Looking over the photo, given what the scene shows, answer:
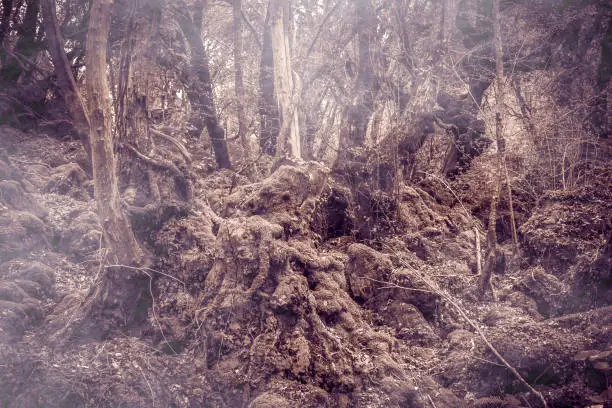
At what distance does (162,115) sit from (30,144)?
6.80 feet

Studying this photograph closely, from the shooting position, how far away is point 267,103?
841cm

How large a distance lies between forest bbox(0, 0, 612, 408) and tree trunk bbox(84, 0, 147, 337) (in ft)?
0.06

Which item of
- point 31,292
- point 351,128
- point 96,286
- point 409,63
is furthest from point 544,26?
point 31,292

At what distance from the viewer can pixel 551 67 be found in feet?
24.5

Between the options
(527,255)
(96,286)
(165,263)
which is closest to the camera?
(96,286)

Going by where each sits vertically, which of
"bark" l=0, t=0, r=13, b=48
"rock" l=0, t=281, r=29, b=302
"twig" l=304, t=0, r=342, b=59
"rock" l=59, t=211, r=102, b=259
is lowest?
"rock" l=0, t=281, r=29, b=302

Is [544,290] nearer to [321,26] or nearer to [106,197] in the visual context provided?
[106,197]

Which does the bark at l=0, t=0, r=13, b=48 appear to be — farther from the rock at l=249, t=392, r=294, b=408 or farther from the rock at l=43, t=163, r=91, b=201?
the rock at l=249, t=392, r=294, b=408

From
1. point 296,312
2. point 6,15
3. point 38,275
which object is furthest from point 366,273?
point 6,15

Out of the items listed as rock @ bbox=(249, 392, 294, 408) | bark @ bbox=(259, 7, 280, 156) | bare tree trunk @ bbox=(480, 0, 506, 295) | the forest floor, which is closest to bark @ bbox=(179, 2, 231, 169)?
bark @ bbox=(259, 7, 280, 156)

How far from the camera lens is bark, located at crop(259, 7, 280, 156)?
7.94 meters

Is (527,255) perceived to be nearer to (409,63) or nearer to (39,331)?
(409,63)

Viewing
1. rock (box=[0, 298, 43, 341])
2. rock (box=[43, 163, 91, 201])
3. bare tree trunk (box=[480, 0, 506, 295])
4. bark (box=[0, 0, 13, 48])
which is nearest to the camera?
rock (box=[0, 298, 43, 341])

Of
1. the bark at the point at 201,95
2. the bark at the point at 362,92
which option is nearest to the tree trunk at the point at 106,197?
the bark at the point at 362,92
